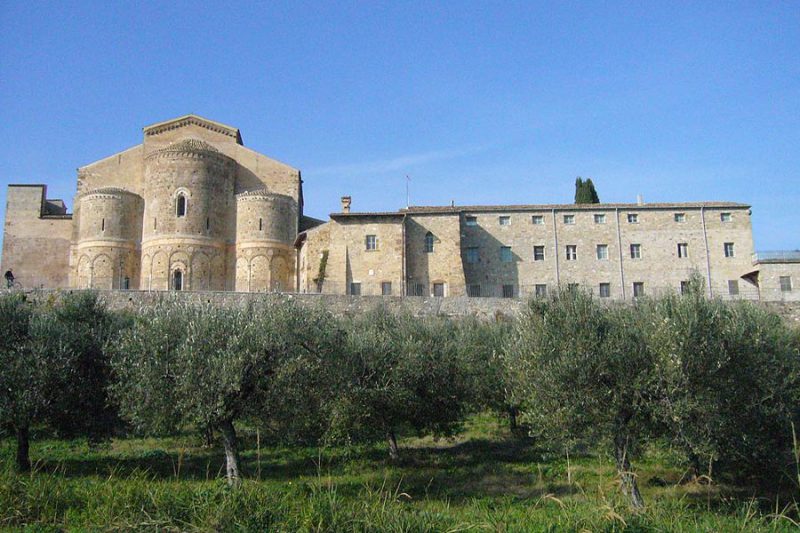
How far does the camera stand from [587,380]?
15961mm

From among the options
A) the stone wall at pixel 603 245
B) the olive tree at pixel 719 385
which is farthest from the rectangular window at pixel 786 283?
the olive tree at pixel 719 385

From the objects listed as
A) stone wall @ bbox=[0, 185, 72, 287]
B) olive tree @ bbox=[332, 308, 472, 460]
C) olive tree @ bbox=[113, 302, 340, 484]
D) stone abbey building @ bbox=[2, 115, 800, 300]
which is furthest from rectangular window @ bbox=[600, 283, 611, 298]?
stone wall @ bbox=[0, 185, 72, 287]

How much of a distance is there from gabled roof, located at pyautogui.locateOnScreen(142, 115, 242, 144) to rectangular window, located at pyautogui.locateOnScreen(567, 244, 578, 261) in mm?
25805

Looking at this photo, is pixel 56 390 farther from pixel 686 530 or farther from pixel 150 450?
pixel 686 530

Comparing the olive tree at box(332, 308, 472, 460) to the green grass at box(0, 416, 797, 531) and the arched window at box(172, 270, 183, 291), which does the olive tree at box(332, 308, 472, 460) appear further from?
the arched window at box(172, 270, 183, 291)

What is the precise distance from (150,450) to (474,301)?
20.1 m

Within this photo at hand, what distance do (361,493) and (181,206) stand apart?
34.1m

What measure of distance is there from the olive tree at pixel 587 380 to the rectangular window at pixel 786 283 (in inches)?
1230

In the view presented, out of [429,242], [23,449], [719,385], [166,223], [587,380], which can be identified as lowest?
[23,449]

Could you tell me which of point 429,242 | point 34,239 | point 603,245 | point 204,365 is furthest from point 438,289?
point 34,239

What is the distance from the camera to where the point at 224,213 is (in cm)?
4547

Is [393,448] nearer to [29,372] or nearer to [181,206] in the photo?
[29,372]

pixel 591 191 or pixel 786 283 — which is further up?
Answer: pixel 591 191

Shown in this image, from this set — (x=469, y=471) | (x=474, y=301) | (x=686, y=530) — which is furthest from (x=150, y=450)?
(x=474, y=301)
